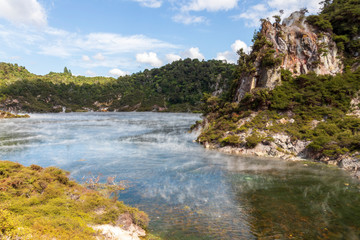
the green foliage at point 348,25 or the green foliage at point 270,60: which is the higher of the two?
the green foliage at point 348,25

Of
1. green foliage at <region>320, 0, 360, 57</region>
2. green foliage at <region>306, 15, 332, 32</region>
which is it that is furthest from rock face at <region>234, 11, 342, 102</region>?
green foliage at <region>320, 0, 360, 57</region>

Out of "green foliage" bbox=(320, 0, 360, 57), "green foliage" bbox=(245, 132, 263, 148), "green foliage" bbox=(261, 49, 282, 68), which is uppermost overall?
"green foliage" bbox=(320, 0, 360, 57)

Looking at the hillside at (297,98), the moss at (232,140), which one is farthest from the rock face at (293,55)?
the moss at (232,140)

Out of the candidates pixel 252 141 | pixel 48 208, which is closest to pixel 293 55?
pixel 252 141

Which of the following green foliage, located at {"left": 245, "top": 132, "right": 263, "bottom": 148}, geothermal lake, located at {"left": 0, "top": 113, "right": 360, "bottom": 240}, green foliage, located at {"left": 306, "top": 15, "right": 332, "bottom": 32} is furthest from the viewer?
green foliage, located at {"left": 306, "top": 15, "right": 332, "bottom": 32}

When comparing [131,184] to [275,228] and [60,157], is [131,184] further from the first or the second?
[60,157]

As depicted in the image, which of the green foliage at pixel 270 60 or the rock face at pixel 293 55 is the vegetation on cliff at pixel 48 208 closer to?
the rock face at pixel 293 55

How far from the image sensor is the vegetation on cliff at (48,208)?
9.24 metres

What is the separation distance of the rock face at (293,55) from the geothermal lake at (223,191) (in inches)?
722

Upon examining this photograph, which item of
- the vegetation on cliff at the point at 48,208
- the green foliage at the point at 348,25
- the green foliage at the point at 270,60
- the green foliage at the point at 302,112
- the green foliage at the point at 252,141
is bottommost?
the vegetation on cliff at the point at 48,208

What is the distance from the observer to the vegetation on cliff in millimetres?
9242

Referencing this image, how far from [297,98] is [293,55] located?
11060 mm

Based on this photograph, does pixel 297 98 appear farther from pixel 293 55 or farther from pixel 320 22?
pixel 320 22

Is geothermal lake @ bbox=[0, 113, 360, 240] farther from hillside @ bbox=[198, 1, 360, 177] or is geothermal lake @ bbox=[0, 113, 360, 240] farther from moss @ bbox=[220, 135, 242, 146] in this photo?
hillside @ bbox=[198, 1, 360, 177]
